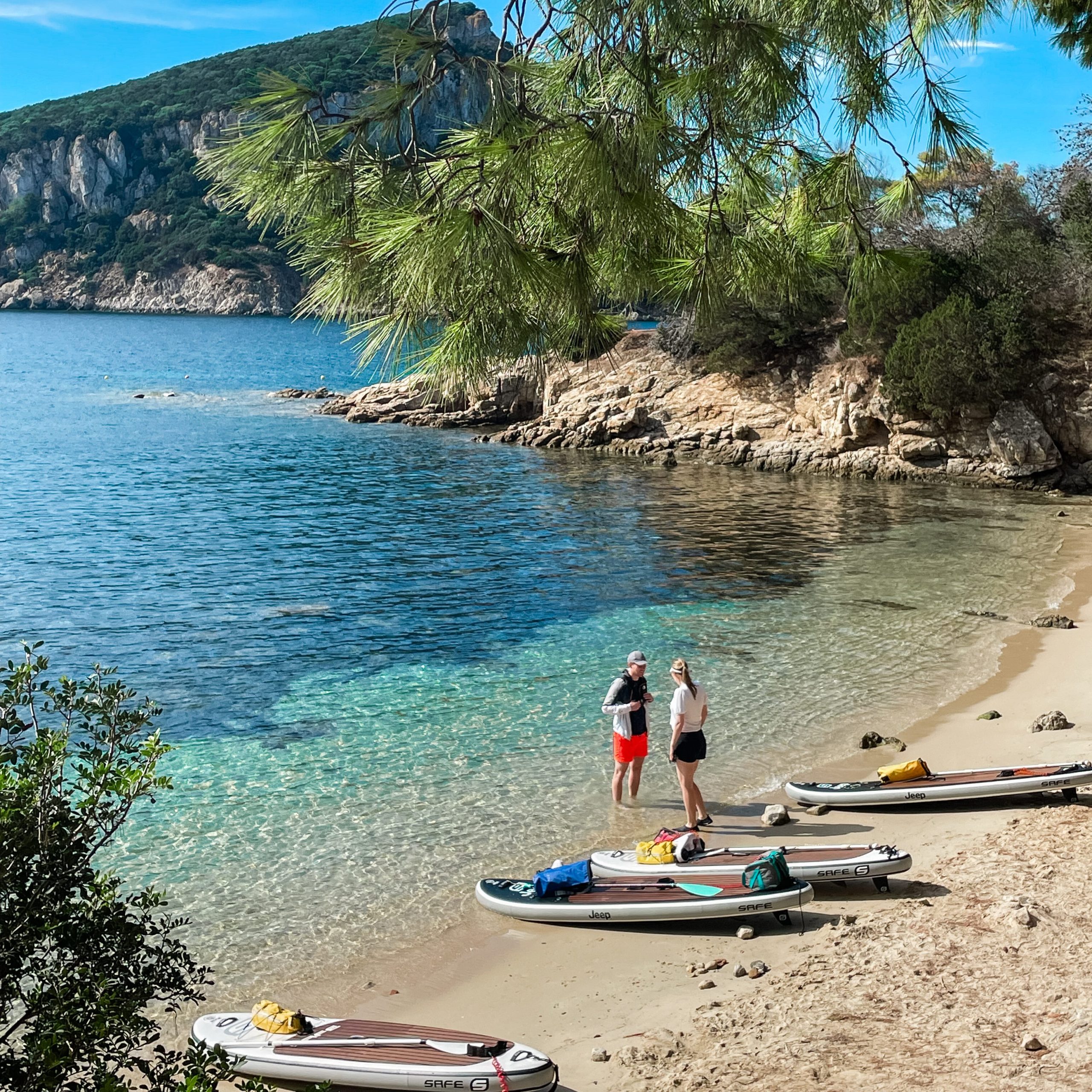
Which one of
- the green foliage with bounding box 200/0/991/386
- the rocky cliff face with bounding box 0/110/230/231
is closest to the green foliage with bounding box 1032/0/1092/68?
the green foliage with bounding box 200/0/991/386

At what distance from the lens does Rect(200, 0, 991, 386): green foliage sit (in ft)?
18.3

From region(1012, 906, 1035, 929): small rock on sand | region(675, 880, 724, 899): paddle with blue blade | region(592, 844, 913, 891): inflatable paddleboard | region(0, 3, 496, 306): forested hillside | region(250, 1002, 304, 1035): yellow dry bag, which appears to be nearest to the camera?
region(250, 1002, 304, 1035): yellow dry bag

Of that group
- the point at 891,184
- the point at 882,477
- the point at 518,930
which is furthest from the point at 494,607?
the point at 882,477

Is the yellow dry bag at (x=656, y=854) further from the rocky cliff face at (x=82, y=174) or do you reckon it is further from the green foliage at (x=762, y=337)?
the rocky cliff face at (x=82, y=174)

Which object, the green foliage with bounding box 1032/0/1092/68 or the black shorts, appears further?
the black shorts

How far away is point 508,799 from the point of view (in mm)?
12289

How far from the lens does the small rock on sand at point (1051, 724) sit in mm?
13484

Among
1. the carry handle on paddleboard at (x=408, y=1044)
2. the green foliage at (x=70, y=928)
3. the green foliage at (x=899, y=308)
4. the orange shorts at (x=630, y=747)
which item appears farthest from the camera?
the green foliage at (x=899, y=308)

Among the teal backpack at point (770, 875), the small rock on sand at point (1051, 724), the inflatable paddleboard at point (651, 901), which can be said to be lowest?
the inflatable paddleboard at point (651, 901)

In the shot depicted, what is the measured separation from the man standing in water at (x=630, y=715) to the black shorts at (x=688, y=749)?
2.75 ft

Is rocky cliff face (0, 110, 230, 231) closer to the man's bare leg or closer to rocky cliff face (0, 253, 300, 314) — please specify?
rocky cliff face (0, 253, 300, 314)

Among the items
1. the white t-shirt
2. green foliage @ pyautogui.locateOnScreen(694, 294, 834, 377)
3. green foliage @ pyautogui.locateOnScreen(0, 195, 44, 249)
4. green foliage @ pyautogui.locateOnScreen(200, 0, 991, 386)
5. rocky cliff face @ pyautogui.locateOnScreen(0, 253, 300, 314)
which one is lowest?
the white t-shirt

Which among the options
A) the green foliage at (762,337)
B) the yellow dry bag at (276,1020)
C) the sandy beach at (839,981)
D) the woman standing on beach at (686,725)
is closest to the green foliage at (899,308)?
the green foliage at (762,337)

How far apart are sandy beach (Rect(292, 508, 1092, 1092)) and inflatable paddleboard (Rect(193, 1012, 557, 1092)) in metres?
0.51
